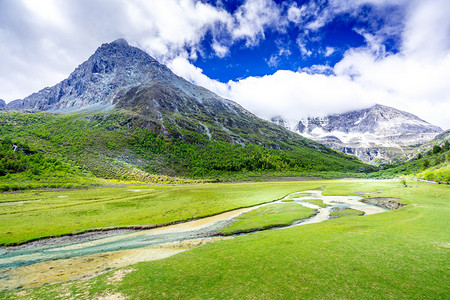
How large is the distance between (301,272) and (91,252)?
22.9 m

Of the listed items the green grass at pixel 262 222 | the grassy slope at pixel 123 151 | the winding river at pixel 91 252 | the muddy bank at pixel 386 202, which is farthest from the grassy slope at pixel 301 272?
the grassy slope at pixel 123 151

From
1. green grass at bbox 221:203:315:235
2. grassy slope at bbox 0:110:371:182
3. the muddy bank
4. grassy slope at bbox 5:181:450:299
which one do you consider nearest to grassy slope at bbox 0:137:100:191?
grassy slope at bbox 0:110:371:182

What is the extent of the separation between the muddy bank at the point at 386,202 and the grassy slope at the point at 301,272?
23.5 meters

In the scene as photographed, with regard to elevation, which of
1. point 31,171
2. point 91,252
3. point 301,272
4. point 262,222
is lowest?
point 91,252

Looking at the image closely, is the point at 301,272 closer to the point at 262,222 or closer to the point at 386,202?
the point at 262,222

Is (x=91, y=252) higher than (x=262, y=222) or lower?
lower

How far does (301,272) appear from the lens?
12586 mm

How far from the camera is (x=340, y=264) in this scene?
13172mm

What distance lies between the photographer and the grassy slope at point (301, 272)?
10.4m

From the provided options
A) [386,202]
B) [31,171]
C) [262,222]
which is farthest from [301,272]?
[31,171]

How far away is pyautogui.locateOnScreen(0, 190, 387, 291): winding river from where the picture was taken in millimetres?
16938

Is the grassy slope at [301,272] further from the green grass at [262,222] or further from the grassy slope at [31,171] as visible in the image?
the grassy slope at [31,171]

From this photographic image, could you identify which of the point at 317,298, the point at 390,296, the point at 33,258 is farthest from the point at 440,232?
the point at 33,258

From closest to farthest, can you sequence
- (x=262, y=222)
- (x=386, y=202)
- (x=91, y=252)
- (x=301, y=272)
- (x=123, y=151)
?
(x=301, y=272) → (x=91, y=252) → (x=262, y=222) → (x=386, y=202) → (x=123, y=151)
